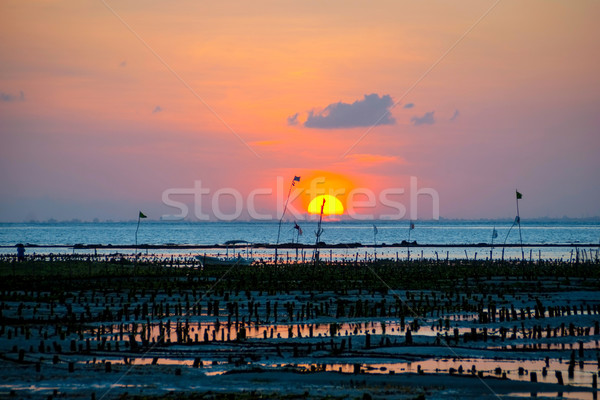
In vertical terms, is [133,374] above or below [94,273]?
below

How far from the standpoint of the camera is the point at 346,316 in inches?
1350

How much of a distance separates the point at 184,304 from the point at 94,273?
23.2m

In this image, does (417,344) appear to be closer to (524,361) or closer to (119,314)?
(524,361)

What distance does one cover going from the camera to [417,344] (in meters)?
26.2

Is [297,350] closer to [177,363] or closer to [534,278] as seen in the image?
[177,363]

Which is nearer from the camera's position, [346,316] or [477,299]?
[346,316]

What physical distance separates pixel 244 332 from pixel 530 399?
1208cm

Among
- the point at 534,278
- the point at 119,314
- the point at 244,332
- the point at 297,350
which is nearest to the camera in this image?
the point at 297,350

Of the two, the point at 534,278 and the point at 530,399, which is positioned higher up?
the point at 534,278

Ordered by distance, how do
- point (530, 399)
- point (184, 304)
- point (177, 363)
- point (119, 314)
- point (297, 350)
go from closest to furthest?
point (530, 399) → point (177, 363) → point (297, 350) → point (119, 314) → point (184, 304)

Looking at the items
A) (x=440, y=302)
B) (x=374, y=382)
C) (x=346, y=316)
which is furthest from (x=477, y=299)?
(x=374, y=382)

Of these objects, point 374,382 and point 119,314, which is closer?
point 374,382

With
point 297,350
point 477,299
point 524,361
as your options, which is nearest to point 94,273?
point 477,299

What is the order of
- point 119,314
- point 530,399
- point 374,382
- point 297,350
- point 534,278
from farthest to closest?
1. point 534,278
2. point 119,314
3. point 297,350
4. point 374,382
5. point 530,399
